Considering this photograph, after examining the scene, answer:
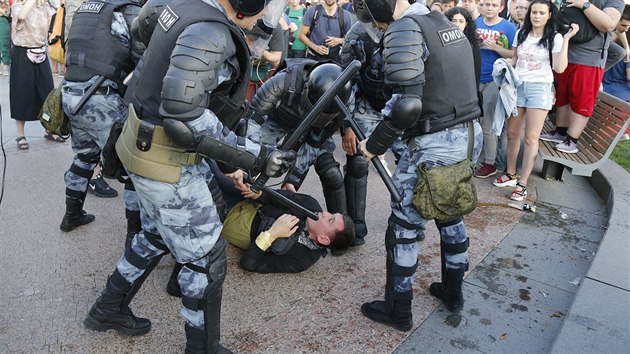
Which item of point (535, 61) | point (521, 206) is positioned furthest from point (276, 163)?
point (535, 61)

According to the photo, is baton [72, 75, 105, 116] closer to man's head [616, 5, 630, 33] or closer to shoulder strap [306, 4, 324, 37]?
shoulder strap [306, 4, 324, 37]

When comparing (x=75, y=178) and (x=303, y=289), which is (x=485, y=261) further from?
(x=75, y=178)

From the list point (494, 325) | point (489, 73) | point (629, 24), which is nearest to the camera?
point (494, 325)

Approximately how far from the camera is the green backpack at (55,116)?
11.8ft

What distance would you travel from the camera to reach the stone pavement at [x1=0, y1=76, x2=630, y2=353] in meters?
2.79

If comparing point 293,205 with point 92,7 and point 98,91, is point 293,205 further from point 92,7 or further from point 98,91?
point 92,7

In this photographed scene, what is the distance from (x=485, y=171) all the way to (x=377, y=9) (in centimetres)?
345

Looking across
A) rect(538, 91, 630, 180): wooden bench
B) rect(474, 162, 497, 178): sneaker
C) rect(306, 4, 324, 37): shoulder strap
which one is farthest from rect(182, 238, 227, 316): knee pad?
rect(306, 4, 324, 37): shoulder strap

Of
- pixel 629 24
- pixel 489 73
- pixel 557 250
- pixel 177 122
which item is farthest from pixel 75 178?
pixel 629 24

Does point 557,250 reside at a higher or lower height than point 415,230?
lower

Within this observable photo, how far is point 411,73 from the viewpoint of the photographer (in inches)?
96.3

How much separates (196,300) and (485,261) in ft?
7.36

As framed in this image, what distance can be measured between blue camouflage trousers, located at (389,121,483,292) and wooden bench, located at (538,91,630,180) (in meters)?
2.83

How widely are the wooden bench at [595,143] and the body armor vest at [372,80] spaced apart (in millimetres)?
2481
